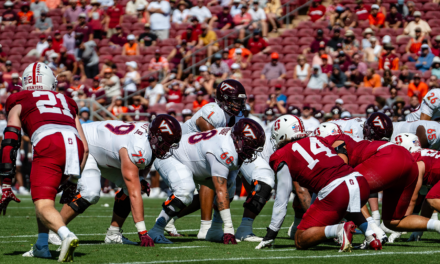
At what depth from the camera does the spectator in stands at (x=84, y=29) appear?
806 inches

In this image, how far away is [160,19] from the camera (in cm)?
2041

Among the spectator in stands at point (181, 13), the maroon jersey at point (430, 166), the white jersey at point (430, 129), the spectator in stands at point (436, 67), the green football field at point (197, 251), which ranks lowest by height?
the green football field at point (197, 251)

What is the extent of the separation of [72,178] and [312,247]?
8.53 feet

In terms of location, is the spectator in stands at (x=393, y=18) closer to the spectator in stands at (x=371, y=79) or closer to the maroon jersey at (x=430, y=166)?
the spectator in stands at (x=371, y=79)

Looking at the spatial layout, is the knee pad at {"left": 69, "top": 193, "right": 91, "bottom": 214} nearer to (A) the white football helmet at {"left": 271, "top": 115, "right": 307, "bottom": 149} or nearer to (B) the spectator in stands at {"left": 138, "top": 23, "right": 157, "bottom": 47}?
(A) the white football helmet at {"left": 271, "top": 115, "right": 307, "bottom": 149}

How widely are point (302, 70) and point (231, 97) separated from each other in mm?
9316

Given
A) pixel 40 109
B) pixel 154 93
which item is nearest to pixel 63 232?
pixel 40 109

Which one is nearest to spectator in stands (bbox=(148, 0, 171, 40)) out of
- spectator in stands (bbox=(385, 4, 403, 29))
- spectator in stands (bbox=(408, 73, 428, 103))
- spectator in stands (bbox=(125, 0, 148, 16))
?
spectator in stands (bbox=(125, 0, 148, 16))

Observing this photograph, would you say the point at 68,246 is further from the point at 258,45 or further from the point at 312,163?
the point at 258,45

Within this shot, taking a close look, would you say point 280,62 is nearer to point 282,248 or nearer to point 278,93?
point 278,93

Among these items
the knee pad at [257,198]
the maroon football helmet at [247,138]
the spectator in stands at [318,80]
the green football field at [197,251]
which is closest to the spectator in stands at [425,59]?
the spectator in stands at [318,80]

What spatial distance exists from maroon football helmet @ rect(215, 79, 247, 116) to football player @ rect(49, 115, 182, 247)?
1674 mm

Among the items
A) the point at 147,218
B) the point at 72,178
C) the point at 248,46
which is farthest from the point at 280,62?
the point at 72,178

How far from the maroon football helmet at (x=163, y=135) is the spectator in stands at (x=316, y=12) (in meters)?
13.4
